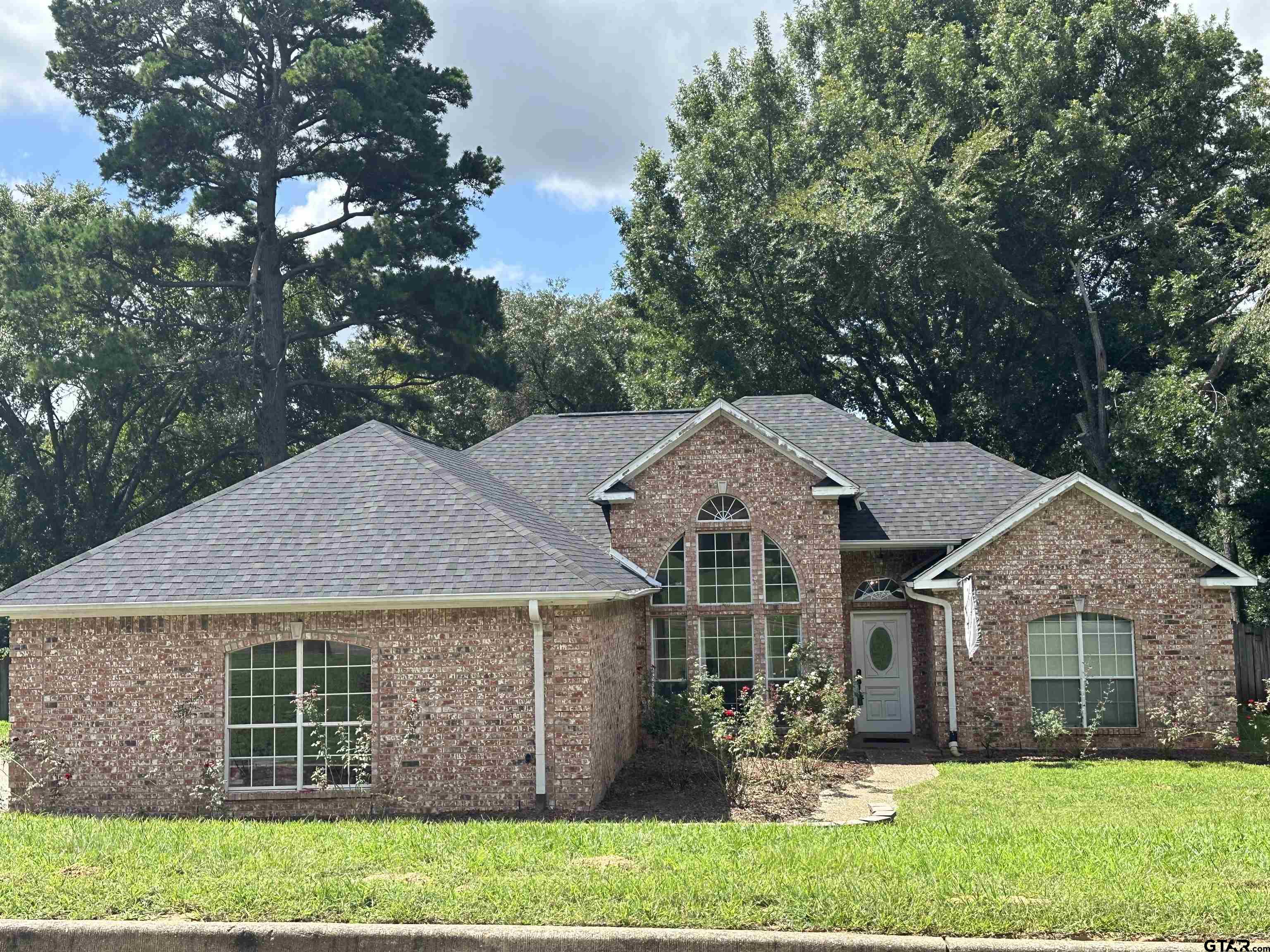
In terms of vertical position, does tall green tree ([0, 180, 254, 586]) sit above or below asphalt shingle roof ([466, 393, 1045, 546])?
above

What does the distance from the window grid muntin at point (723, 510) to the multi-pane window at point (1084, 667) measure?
16.5 feet

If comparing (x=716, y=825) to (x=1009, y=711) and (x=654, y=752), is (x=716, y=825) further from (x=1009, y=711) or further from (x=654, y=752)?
(x=1009, y=711)

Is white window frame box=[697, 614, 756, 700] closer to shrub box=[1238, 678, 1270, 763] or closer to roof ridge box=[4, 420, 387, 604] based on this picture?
roof ridge box=[4, 420, 387, 604]

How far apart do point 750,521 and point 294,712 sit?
27.6ft

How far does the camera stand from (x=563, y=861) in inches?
352

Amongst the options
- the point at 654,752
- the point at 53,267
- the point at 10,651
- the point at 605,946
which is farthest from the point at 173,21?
the point at 605,946

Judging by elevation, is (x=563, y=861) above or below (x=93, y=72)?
below

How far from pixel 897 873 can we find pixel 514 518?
26.9ft

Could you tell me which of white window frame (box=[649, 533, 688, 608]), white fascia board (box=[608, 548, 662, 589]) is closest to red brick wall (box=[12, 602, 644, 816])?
white fascia board (box=[608, 548, 662, 589])

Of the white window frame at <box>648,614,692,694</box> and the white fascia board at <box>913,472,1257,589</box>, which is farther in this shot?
the white window frame at <box>648,614,692,694</box>

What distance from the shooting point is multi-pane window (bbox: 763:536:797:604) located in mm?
18625

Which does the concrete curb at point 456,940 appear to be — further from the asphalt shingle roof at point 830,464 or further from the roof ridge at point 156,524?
the asphalt shingle roof at point 830,464

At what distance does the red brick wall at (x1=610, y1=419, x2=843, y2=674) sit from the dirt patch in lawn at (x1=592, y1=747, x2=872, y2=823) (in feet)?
8.82

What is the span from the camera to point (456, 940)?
718cm
